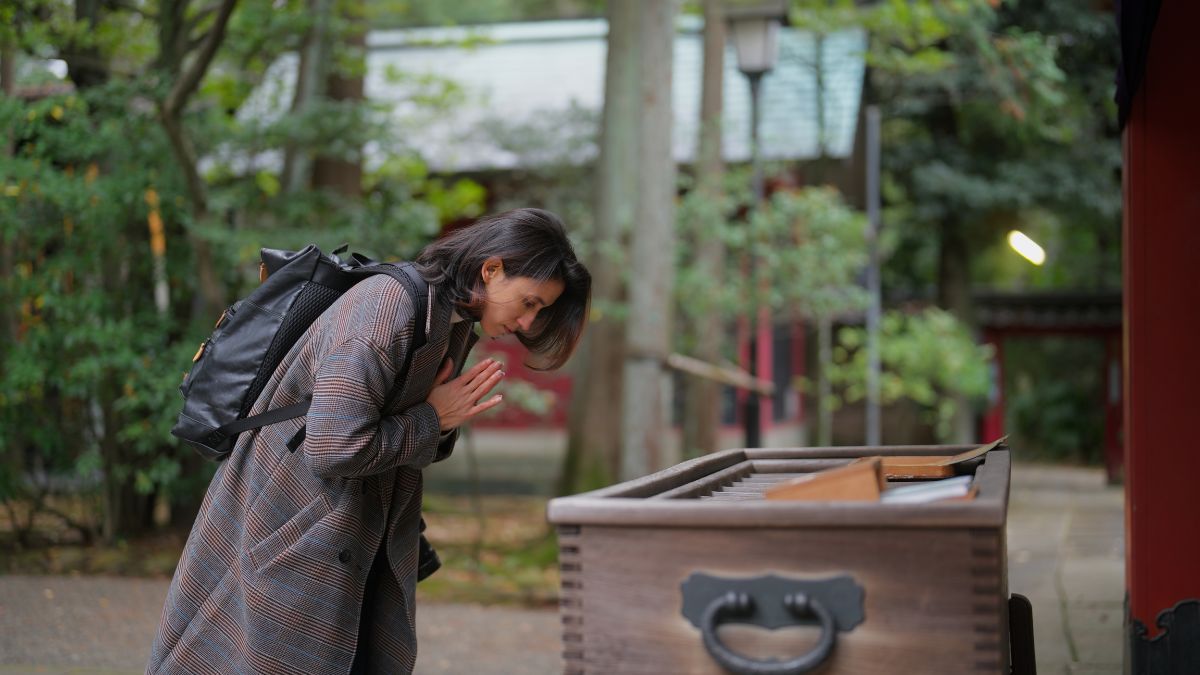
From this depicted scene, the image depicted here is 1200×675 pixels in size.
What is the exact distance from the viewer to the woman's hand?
2795 mm

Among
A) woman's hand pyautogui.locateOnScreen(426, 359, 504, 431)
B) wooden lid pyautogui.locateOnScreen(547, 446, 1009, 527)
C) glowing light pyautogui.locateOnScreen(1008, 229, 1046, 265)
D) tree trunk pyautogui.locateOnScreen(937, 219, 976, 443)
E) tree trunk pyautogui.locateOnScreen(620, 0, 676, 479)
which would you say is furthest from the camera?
tree trunk pyautogui.locateOnScreen(937, 219, 976, 443)

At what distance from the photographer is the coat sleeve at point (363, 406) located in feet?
8.19

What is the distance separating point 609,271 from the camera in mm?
11008

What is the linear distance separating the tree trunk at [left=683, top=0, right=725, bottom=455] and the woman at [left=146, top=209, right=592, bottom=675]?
8886 millimetres

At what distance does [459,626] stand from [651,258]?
2894mm

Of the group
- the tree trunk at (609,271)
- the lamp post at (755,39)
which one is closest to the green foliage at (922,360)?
the tree trunk at (609,271)

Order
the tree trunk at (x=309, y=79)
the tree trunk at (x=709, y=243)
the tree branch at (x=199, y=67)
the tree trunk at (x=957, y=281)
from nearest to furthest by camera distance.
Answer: the tree branch at (x=199, y=67) → the tree trunk at (x=309, y=79) → the tree trunk at (x=709, y=243) → the tree trunk at (x=957, y=281)

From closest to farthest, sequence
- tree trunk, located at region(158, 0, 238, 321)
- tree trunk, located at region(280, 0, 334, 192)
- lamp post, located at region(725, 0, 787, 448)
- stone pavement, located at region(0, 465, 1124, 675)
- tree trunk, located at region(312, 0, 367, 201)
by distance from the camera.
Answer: stone pavement, located at region(0, 465, 1124, 675) < tree trunk, located at region(158, 0, 238, 321) < tree trunk, located at region(280, 0, 334, 192) < lamp post, located at region(725, 0, 787, 448) < tree trunk, located at region(312, 0, 367, 201)

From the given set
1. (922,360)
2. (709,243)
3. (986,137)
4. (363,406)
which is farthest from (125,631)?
(986,137)

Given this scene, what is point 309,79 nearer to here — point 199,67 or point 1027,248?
point 199,67

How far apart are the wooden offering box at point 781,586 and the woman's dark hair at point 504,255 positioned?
85cm

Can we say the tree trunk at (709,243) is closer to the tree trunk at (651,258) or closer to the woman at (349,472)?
the tree trunk at (651,258)

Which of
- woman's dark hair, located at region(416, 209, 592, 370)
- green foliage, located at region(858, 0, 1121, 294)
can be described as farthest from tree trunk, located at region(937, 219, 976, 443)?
woman's dark hair, located at region(416, 209, 592, 370)

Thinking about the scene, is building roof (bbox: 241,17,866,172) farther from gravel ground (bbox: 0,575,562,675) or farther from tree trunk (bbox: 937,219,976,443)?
gravel ground (bbox: 0,575,562,675)
